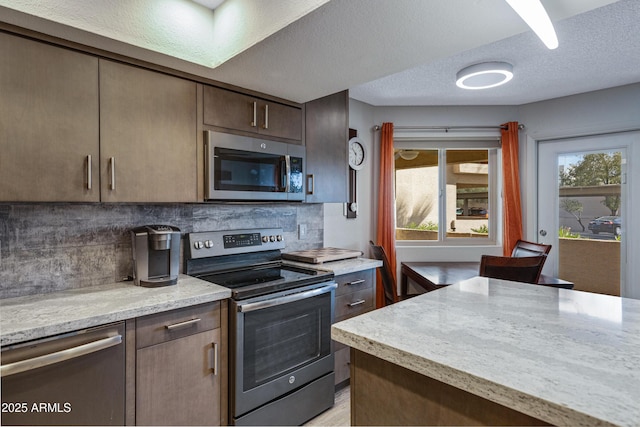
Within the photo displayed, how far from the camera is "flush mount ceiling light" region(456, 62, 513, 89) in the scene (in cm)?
266

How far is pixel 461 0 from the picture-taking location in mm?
1225

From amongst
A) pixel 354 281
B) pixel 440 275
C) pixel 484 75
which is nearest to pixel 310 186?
pixel 354 281

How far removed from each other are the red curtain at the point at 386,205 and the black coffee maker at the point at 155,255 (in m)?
2.26

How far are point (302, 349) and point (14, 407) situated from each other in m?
1.28

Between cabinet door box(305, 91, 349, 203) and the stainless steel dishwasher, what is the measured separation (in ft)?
4.97

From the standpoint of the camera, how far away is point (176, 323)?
5.26 ft

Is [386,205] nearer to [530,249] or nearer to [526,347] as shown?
[530,249]

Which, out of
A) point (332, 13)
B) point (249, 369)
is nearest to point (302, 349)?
point (249, 369)

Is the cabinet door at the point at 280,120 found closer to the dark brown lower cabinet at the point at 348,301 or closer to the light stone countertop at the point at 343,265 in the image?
the light stone countertop at the point at 343,265

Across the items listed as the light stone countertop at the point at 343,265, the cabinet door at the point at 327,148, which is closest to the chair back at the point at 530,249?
the light stone countertop at the point at 343,265

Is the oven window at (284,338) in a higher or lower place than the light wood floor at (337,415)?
higher

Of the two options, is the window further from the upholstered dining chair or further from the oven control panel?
the oven control panel

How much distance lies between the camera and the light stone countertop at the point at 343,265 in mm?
2318

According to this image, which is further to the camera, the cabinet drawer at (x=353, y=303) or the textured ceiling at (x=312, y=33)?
the cabinet drawer at (x=353, y=303)
